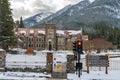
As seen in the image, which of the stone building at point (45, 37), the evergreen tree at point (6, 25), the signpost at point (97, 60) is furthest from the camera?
the stone building at point (45, 37)

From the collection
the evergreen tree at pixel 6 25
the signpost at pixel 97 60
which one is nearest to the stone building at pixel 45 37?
the evergreen tree at pixel 6 25

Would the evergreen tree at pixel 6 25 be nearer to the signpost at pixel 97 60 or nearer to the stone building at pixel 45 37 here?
the signpost at pixel 97 60

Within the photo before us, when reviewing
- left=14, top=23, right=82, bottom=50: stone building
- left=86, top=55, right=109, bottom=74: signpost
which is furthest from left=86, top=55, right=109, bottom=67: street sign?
left=14, top=23, right=82, bottom=50: stone building

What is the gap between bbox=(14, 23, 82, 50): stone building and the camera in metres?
126

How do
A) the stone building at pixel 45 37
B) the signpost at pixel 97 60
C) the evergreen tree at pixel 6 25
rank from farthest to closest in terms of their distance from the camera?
1. the stone building at pixel 45 37
2. the evergreen tree at pixel 6 25
3. the signpost at pixel 97 60

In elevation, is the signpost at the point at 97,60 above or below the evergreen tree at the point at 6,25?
below

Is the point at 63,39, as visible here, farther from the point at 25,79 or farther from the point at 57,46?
the point at 25,79

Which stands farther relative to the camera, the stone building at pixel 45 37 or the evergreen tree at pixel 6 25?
the stone building at pixel 45 37

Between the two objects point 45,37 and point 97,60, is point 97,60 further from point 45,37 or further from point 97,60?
point 45,37

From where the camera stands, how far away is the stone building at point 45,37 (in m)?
126

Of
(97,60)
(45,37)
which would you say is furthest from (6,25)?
(45,37)

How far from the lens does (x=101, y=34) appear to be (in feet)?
508

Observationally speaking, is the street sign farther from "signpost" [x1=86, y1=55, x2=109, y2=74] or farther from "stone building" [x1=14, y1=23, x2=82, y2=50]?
"stone building" [x1=14, y1=23, x2=82, y2=50]

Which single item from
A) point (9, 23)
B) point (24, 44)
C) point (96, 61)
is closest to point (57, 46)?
point (24, 44)
